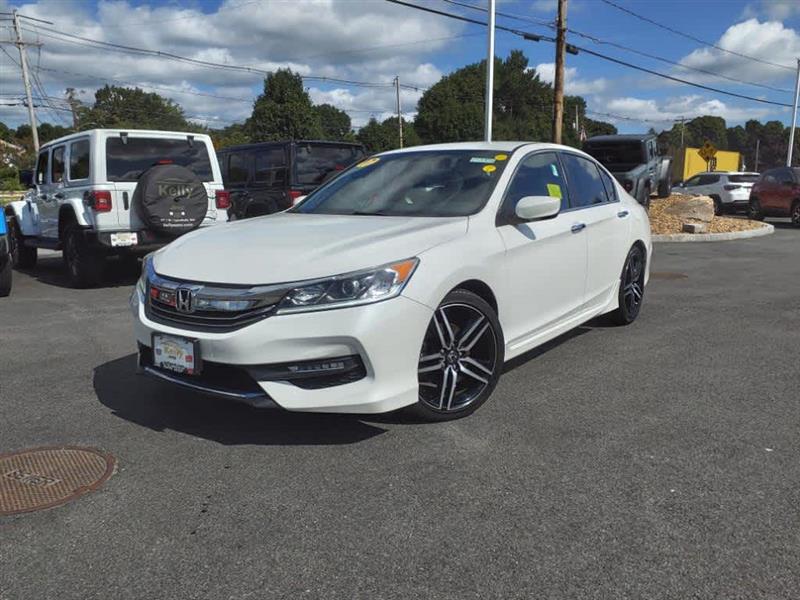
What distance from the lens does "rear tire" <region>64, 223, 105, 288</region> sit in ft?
28.0

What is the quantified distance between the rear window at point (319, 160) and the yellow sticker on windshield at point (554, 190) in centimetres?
623

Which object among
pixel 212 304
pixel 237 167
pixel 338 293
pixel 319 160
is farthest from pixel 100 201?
pixel 338 293

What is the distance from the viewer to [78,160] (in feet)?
28.8

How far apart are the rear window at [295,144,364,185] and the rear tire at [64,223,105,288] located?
337 centimetres

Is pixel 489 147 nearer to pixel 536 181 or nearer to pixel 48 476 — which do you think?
pixel 536 181

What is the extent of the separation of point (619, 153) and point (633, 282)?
11638 millimetres

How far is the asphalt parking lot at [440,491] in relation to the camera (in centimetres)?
239

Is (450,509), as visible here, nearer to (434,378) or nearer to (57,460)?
(434,378)

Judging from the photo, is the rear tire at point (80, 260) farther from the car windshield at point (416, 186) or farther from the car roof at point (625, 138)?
the car roof at point (625, 138)

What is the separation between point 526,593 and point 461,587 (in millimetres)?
220

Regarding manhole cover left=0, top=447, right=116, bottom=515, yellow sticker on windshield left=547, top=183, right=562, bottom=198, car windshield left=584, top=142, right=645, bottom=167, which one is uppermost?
car windshield left=584, top=142, right=645, bottom=167

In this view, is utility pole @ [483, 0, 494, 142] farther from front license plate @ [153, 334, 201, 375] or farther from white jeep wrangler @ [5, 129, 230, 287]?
front license plate @ [153, 334, 201, 375]

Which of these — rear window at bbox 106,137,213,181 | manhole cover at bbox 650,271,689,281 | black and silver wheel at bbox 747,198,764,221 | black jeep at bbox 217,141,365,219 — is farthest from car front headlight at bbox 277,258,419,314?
black and silver wheel at bbox 747,198,764,221

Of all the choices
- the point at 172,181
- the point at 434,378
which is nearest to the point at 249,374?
the point at 434,378
